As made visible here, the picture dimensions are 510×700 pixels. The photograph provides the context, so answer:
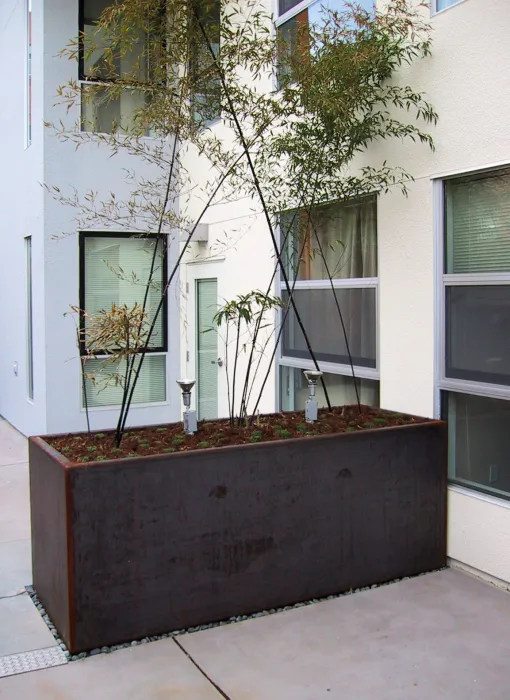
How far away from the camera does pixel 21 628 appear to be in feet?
12.1

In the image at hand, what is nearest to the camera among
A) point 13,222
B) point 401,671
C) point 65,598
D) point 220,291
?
point 401,671

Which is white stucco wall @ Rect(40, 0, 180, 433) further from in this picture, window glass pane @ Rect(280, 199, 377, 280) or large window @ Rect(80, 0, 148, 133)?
window glass pane @ Rect(280, 199, 377, 280)

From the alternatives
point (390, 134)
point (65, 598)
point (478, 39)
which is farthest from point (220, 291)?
point (65, 598)

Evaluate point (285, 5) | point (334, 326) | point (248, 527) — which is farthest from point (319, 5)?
point (248, 527)

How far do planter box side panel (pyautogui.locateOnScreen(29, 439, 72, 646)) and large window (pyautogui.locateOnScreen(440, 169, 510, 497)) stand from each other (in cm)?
227

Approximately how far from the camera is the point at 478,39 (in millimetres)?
4109

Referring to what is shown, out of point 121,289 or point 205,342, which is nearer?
point 205,342

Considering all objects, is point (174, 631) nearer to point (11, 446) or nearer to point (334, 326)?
point (334, 326)

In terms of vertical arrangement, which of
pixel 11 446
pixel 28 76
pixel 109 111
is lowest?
pixel 11 446

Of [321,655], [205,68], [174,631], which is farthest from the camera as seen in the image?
[205,68]

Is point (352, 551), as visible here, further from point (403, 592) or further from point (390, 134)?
point (390, 134)

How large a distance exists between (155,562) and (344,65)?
117 inches

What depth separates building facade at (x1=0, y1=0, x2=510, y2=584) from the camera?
412 cm

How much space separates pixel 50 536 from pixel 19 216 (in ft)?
18.8
